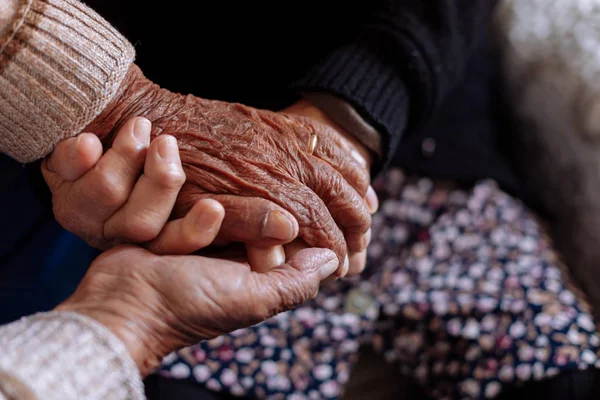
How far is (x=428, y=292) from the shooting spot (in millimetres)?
1196

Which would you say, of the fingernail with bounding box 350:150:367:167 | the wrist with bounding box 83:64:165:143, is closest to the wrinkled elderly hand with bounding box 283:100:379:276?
the fingernail with bounding box 350:150:367:167

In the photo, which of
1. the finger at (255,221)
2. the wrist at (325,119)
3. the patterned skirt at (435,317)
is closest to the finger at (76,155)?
the finger at (255,221)

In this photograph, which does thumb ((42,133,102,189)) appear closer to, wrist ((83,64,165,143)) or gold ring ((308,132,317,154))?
wrist ((83,64,165,143))

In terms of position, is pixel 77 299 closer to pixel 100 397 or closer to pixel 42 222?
pixel 100 397

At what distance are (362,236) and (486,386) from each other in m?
0.47

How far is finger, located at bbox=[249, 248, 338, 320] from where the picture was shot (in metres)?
0.62

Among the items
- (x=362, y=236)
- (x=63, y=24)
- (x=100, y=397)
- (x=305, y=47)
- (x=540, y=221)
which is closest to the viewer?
(x=100, y=397)

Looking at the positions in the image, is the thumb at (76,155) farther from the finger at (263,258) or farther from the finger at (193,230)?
the finger at (263,258)

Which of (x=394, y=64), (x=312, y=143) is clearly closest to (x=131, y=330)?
(x=312, y=143)

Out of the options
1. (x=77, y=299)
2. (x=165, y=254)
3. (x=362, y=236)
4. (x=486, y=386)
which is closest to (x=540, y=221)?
(x=486, y=386)

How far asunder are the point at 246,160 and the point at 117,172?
0.17 meters

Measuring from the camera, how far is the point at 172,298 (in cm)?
60

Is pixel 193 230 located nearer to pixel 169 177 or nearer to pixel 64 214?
pixel 169 177

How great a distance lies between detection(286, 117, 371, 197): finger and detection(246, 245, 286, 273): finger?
18 cm
